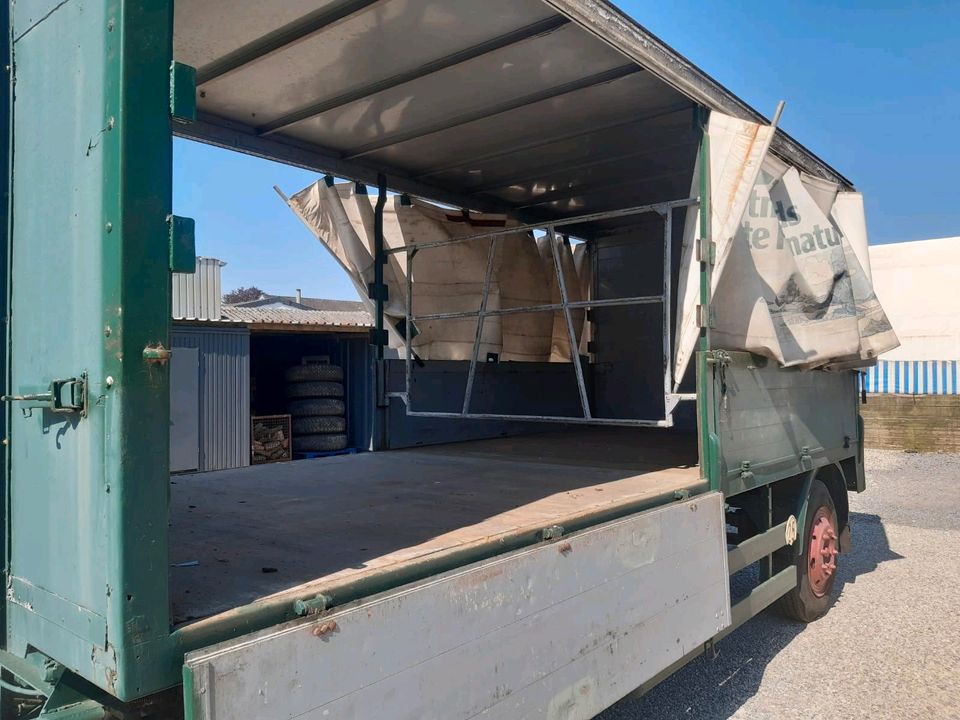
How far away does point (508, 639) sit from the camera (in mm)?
2299

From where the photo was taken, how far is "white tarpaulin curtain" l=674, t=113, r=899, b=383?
3.85 m

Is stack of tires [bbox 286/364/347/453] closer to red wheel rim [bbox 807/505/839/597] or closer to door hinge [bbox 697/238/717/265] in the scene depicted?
red wheel rim [bbox 807/505/839/597]

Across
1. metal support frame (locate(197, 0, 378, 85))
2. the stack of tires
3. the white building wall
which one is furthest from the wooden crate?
the white building wall

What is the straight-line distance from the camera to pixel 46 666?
184 cm

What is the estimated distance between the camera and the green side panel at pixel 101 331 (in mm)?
1581

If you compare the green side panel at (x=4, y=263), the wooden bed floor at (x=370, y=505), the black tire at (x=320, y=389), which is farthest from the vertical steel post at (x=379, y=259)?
the green side panel at (x=4, y=263)

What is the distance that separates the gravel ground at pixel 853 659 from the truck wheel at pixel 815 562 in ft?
0.51

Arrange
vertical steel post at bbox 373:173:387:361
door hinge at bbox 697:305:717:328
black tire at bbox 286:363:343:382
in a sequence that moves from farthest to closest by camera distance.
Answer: black tire at bbox 286:363:343:382 < vertical steel post at bbox 373:173:387:361 < door hinge at bbox 697:305:717:328

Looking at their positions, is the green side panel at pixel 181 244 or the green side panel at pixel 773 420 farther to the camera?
the green side panel at pixel 773 420

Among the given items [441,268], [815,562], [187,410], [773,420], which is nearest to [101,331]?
[773,420]

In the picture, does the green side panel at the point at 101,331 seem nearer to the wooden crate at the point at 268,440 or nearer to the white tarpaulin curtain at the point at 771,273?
the white tarpaulin curtain at the point at 771,273

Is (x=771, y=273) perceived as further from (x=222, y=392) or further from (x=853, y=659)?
(x=222, y=392)

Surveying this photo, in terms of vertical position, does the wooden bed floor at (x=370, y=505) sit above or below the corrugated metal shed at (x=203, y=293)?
below

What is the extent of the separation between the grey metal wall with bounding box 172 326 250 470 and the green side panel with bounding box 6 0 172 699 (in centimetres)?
894
